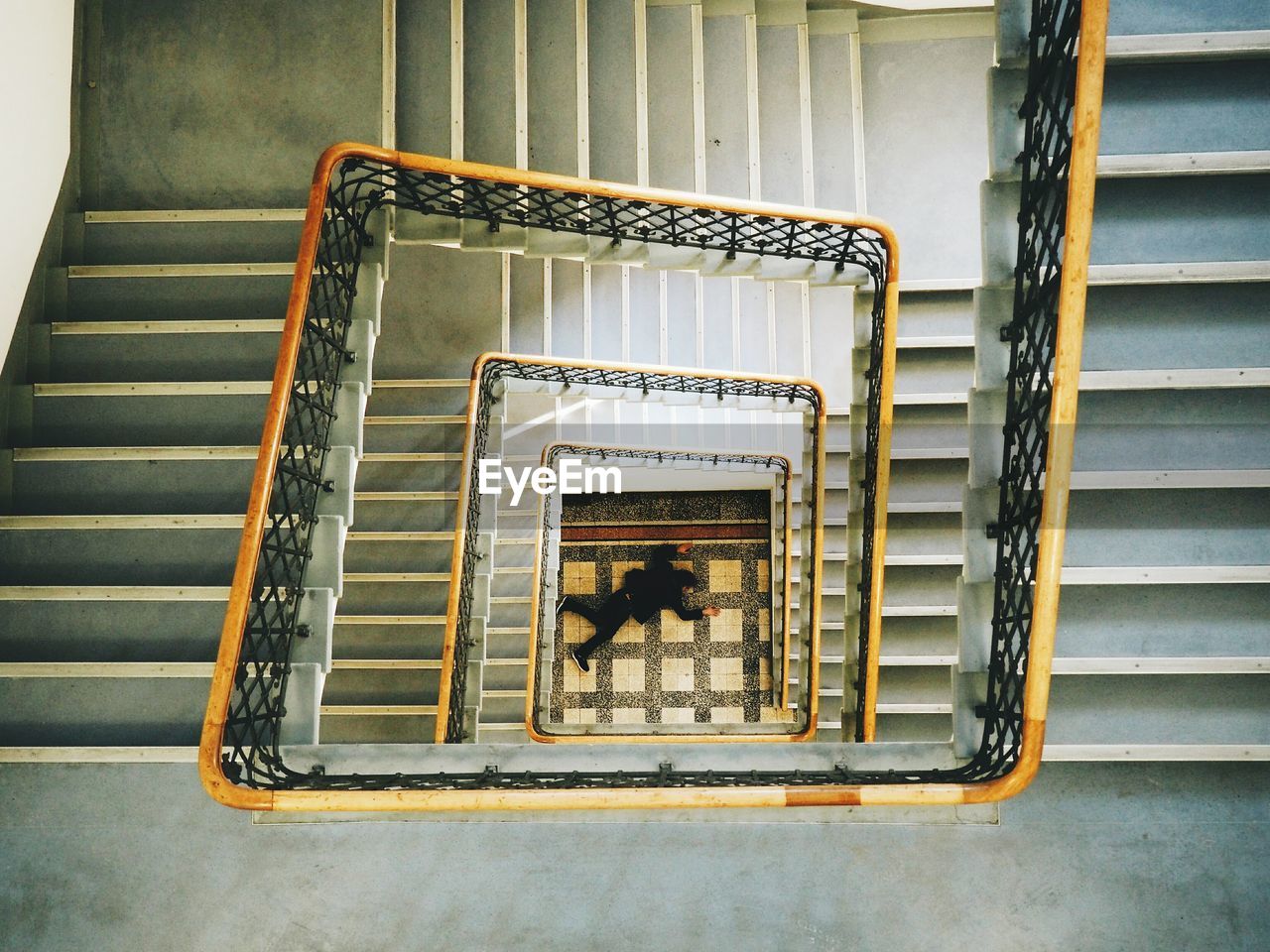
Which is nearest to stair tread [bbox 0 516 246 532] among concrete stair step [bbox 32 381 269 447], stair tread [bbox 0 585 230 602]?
stair tread [bbox 0 585 230 602]

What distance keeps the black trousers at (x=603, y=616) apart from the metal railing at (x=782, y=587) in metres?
0.65

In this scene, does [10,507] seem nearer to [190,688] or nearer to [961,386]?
[190,688]

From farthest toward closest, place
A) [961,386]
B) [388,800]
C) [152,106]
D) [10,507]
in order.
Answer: [961,386], [152,106], [10,507], [388,800]

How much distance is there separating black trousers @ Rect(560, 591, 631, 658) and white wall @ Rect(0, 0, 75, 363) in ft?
16.1

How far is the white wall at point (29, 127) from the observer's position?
2.88 metres

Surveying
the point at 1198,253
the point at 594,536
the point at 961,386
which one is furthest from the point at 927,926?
the point at 594,536

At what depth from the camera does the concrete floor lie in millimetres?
2156

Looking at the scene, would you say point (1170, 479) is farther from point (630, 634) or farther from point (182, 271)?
point (630, 634)

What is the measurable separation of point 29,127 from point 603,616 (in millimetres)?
5260

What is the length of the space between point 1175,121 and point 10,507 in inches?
155

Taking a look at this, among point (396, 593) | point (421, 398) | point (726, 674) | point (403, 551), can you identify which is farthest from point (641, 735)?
point (421, 398)

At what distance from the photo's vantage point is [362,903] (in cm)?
224

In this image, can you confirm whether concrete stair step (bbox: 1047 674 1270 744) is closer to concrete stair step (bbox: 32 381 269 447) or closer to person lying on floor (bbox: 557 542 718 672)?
concrete stair step (bbox: 32 381 269 447)

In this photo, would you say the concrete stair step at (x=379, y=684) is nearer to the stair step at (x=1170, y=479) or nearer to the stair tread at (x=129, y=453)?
the stair tread at (x=129, y=453)
